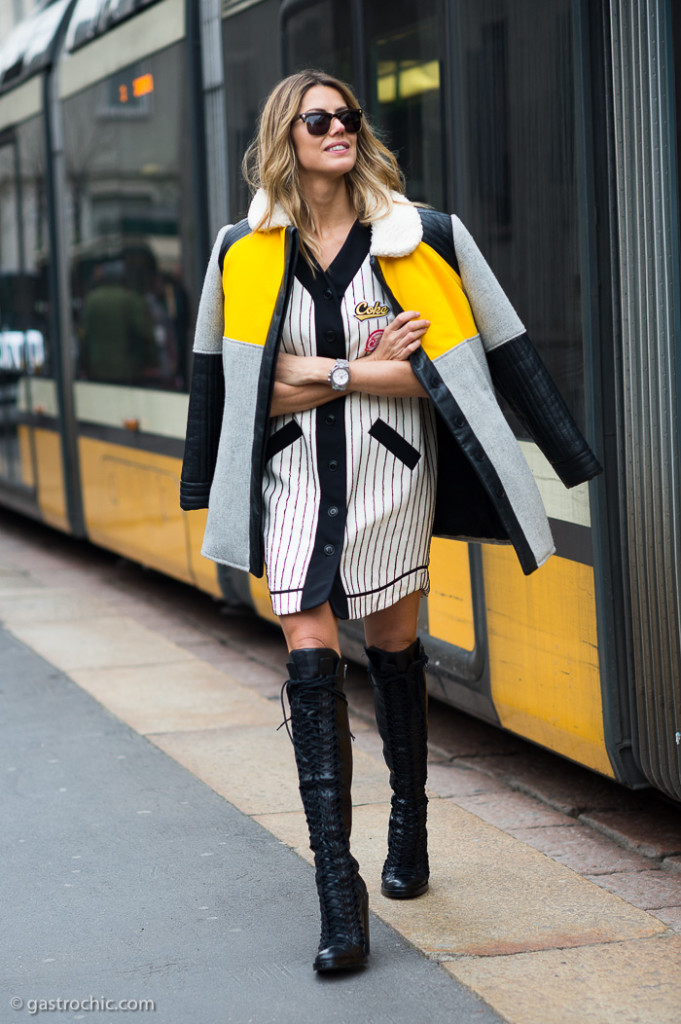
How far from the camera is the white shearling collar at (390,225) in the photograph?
9.91 ft

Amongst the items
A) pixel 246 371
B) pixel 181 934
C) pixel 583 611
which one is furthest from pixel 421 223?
pixel 181 934

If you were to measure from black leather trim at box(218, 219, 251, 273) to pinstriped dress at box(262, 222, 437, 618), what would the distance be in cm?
16

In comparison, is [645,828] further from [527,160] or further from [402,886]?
[527,160]

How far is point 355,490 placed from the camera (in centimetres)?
310

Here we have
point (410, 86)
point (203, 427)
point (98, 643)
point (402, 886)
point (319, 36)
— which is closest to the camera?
point (203, 427)

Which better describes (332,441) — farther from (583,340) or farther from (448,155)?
(448,155)

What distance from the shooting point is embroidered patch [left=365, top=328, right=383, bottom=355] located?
10.1ft

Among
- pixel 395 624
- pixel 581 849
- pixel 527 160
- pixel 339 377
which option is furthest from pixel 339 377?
pixel 581 849

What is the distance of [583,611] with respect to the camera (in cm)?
371

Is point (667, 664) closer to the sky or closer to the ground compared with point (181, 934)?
closer to the sky

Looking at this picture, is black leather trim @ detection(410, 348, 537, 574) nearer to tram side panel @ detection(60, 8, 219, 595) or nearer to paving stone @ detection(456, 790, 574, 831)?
paving stone @ detection(456, 790, 574, 831)

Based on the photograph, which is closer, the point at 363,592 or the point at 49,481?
the point at 363,592

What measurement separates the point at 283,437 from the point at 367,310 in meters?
0.31

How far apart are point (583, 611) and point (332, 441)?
963 millimetres
